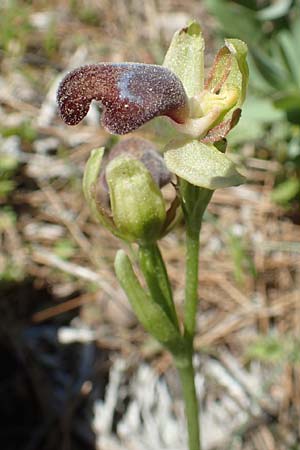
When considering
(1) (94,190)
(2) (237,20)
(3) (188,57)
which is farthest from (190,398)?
(2) (237,20)

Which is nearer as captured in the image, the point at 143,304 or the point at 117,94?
the point at 117,94

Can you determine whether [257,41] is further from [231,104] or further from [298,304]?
[231,104]

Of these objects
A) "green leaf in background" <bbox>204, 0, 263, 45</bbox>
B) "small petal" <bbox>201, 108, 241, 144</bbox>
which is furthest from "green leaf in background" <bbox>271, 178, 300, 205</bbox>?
"small petal" <bbox>201, 108, 241, 144</bbox>

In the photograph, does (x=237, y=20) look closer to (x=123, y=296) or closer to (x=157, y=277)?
(x=123, y=296)

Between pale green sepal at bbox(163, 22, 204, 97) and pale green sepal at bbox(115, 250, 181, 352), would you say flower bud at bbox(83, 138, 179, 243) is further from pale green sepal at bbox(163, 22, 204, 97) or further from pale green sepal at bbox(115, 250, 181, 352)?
pale green sepal at bbox(163, 22, 204, 97)

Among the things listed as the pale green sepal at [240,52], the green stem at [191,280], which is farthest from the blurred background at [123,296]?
the pale green sepal at [240,52]

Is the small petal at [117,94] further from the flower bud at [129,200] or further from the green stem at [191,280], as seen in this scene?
the green stem at [191,280]
